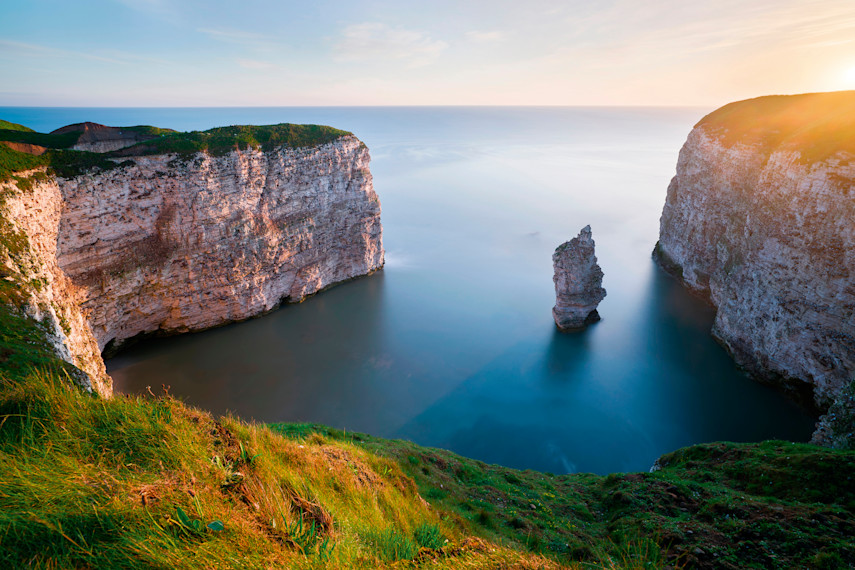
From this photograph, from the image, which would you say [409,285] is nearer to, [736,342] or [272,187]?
[272,187]

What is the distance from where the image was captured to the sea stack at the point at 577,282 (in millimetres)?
27594

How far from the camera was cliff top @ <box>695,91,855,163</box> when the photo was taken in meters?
20.5

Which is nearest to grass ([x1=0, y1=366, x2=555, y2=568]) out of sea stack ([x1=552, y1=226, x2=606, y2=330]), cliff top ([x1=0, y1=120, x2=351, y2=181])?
cliff top ([x1=0, y1=120, x2=351, y2=181])

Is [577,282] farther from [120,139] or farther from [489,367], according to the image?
[120,139]

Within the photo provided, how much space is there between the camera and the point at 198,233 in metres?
26.1

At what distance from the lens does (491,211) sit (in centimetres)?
6300

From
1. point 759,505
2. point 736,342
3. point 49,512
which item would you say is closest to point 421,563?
point 49,512

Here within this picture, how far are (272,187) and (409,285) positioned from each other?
15.1m

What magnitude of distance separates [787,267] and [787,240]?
1.49 meters

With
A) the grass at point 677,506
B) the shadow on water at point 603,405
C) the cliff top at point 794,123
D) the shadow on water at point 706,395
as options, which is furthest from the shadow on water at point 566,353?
the cliff top at point 794,123

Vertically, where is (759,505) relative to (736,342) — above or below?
above

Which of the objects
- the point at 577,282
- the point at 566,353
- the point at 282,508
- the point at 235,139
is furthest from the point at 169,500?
the point at 235,139

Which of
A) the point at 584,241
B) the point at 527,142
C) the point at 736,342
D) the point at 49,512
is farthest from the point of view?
the point at 527,142

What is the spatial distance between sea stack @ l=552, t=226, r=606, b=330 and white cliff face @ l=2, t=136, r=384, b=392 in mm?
18386
